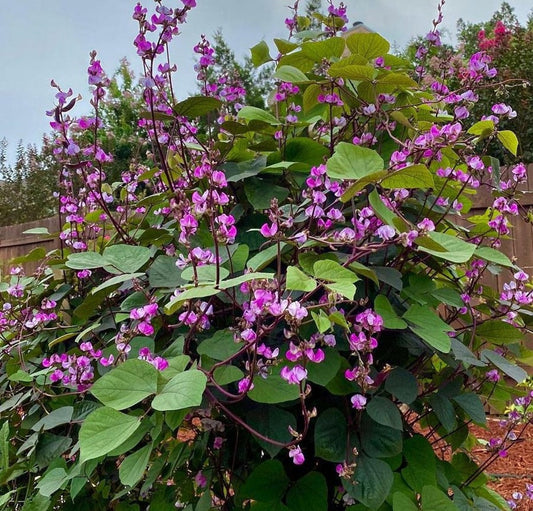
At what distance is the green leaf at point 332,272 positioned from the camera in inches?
29.2

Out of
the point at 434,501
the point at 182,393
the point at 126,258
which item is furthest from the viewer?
the point at 126,258

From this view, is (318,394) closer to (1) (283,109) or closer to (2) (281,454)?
(2) (281,454)

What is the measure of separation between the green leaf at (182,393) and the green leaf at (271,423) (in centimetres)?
28

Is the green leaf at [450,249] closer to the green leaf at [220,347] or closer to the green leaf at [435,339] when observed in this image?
the green leaf at [435,339]

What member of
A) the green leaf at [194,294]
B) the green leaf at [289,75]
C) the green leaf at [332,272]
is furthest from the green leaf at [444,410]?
the green leaf at [289,75]

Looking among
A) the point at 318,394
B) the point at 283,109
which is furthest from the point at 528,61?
the point at 318,394

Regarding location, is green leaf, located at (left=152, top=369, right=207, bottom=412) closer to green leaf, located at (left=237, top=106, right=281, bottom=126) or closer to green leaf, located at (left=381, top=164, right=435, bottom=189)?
green leaf, located at (left=381, top=164, right=435, bottom=189)

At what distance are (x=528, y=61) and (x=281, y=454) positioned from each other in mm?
7230

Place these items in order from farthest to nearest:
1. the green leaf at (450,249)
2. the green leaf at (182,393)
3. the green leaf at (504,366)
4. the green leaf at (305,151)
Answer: the green leaf at (305,151) → the green leaf at (504,366) → the green leaf at (450,249) → the green leaf at (182,393)

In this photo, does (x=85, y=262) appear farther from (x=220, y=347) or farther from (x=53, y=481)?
(x=53, y=481)

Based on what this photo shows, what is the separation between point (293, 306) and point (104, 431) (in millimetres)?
317

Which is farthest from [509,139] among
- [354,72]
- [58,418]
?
[58,418]

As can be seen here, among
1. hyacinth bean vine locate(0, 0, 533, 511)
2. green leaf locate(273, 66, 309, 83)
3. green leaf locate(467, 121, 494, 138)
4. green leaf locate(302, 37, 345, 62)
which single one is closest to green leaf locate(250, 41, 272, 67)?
hyacinth bean vine locate(0, 0, 533, 511)

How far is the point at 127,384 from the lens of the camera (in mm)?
747
